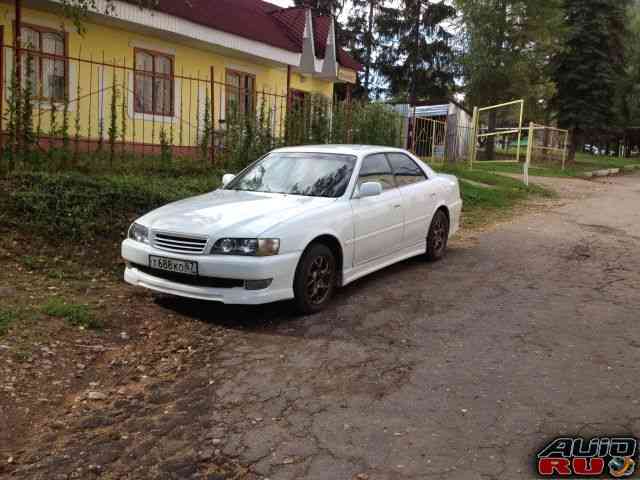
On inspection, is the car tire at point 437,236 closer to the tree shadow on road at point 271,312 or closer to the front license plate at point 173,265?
the tree shadow on road at point 271,312

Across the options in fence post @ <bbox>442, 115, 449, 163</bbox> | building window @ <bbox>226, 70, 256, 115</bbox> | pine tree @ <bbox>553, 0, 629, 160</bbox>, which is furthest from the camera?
pine tree @ <bbox>553, 0, 629, 160</bbox>

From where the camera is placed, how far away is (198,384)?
4238 millimetres

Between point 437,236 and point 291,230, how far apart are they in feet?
10.2

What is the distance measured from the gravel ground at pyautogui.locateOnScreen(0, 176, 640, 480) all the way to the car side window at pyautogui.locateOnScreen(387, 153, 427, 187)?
48.3 inches

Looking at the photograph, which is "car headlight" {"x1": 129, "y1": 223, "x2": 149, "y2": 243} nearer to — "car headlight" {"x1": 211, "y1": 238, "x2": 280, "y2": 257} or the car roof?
"car headlight" {"x1": 211, "y1": 238, "x2": 280, "y2": 257}

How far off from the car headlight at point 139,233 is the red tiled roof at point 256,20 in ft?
29.3

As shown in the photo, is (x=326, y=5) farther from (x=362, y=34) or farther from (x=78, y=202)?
(x=78, y=202)

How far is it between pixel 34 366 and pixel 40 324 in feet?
2.48

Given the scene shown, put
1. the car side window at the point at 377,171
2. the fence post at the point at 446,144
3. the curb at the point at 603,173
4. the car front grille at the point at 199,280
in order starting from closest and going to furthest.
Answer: the car front grille at the point at 199,280
the car side window at the point at 377,171
the fence post at the point at 446,144
the curb at the point at 603,173

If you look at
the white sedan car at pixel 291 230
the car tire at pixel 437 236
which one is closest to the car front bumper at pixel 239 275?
the white sedan car at pixel 291 230

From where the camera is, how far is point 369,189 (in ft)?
20.8

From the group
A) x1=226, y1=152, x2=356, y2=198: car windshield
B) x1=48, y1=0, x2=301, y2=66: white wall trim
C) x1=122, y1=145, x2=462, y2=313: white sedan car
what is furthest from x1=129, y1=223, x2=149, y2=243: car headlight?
x1=48, y1=0, x2=301, y2=66: white wall trim

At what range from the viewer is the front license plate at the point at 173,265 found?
5285 mm

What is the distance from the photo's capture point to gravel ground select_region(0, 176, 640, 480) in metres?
3.22
